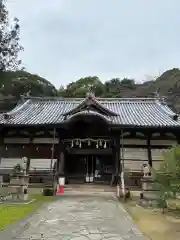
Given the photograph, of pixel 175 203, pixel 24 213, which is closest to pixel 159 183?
pixel 175 203

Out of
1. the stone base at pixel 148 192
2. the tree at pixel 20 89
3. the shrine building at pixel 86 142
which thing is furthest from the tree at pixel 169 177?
the tree at pixel 20 89

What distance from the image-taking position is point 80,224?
8867mm

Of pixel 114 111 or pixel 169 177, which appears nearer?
pixel 169 177

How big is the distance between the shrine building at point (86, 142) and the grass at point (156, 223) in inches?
368

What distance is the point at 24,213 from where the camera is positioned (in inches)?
413

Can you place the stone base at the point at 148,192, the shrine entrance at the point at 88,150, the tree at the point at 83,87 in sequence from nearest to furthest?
the stone base at the point at 148,192, the shrine entrance at the point at 88,150, the tree at the point at 83,87

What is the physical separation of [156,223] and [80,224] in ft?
7.66

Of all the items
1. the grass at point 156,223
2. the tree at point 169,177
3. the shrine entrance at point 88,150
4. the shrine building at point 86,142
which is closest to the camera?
the grass at point 156,223

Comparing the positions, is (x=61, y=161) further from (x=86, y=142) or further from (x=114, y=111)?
(x=114, y=111)

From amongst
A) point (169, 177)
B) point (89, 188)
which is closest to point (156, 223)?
point (169, 177)

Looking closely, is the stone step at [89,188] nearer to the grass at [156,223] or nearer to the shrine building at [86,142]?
the shrine building at [86,142]

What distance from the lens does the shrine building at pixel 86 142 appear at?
21.7m

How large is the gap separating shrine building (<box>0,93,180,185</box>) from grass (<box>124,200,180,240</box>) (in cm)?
936

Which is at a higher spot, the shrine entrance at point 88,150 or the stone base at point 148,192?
the shrine entrance at point 88,150
